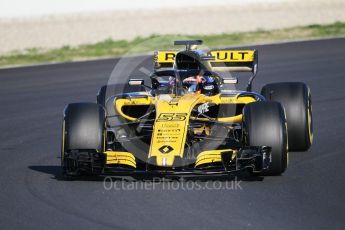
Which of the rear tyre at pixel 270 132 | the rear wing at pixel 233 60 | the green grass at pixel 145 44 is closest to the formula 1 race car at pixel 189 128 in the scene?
the rear tyre at pixel 270 132

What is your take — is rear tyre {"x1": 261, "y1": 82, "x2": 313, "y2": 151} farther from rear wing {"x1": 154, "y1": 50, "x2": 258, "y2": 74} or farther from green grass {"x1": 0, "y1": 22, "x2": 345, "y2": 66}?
green grass {"x1": 0, "y1": 22, "x2": 345, "y2": 66}

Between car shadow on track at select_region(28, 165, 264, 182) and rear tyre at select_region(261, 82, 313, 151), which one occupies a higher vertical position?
rear tyre at select_region(261, 82, 313, 151)

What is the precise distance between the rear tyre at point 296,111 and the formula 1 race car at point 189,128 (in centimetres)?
1

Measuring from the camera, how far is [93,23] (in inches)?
1270

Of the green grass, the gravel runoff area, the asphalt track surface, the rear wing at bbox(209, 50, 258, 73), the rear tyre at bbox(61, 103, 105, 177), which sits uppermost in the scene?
the gravel runoff area

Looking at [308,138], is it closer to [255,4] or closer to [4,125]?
[4,125]

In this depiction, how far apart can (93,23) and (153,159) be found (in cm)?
2267

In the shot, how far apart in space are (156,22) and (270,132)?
22796mm

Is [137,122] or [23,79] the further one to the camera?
[23,79]

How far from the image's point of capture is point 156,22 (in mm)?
32688

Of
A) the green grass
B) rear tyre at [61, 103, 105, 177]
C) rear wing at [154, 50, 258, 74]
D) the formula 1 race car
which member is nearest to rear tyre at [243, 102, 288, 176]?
the formula 1 race car

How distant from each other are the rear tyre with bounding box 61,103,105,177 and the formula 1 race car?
0.01 metres

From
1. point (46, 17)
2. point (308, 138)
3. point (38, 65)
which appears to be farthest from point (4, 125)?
point (46, 17)

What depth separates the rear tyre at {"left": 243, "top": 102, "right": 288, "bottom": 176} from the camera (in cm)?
1021
